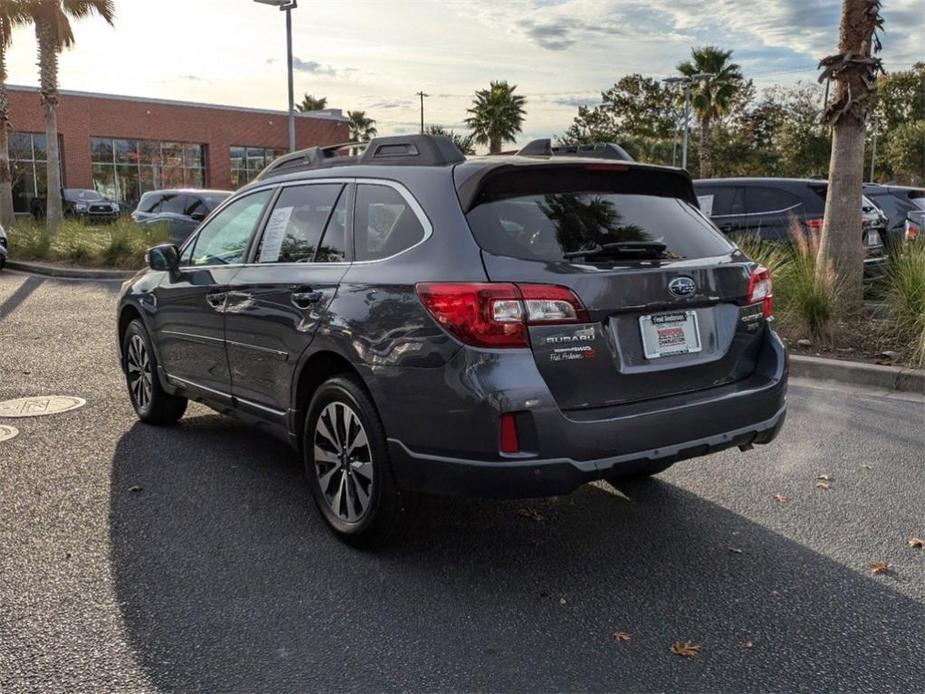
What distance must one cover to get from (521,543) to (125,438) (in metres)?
3.05

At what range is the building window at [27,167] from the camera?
40.3 metres

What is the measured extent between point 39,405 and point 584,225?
477 centimetres

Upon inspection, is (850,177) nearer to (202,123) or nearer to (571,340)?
(571,340)

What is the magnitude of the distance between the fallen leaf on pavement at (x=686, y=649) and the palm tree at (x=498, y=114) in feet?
181

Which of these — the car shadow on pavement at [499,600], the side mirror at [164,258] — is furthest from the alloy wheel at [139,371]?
the car shadow on pavement at [499,600]

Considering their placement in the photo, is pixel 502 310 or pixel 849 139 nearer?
pixel 502 310

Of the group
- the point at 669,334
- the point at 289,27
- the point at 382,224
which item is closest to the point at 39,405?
the point at 382,224

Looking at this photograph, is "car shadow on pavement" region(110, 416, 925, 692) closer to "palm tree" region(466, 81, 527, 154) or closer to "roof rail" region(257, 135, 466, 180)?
"roof rail" region(257, 135, 466, 180)

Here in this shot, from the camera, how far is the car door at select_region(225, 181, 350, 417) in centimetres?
401

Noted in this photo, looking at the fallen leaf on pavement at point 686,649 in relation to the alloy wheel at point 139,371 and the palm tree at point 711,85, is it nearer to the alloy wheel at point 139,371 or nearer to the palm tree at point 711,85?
the alloy wheel at point 139,371

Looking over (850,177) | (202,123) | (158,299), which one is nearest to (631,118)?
(202,123)

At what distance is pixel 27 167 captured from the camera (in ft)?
133

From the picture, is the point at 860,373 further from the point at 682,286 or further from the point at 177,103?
the point at 177,103

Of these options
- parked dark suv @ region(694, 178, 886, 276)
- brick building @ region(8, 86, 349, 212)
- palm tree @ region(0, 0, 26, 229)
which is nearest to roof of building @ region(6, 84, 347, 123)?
brick building @ region(8, 86, 349, 212)
